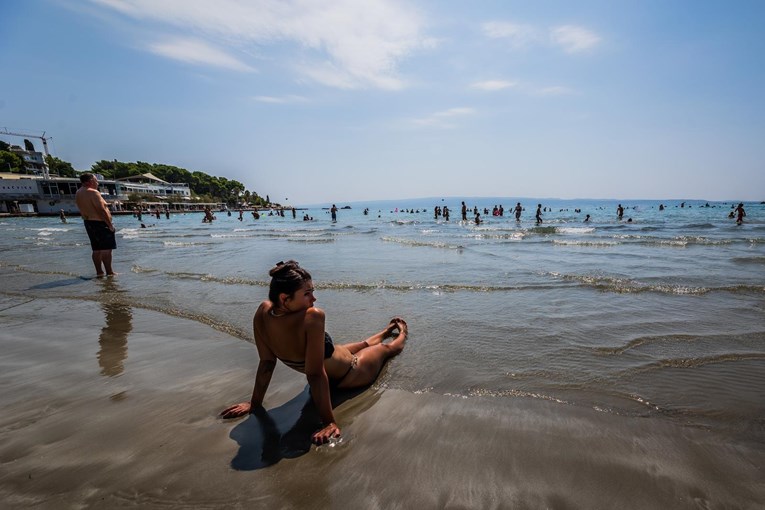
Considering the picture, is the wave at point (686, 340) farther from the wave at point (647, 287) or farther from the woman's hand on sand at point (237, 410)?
the woman's hand on sand at point (237, 410)

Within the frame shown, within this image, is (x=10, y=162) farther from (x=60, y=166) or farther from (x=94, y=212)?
(x=94, y=212)

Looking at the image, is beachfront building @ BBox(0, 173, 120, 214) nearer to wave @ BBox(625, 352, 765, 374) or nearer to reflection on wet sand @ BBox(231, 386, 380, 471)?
reflection on wet sand @ BBox(231, 386, 380, 471)

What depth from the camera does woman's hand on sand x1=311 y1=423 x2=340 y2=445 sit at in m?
2.64

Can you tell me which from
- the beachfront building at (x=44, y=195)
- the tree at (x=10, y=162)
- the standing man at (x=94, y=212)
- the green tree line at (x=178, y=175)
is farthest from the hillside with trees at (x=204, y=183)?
the standing man at (x=94, y=212)

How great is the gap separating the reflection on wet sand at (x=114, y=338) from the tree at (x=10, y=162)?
108m

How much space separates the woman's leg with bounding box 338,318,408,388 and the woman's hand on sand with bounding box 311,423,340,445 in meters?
0.71

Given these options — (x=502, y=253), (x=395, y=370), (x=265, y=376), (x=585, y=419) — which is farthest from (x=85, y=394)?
(x=502, y=253)

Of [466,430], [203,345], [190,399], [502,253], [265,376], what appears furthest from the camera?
[502,253]

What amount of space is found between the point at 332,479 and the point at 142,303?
608cm

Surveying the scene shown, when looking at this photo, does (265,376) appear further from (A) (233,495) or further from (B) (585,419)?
(B) (585,419)

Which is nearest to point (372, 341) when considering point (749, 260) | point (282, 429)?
point (282, 429)

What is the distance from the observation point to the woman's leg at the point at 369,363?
3514mm

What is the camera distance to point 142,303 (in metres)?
6.71

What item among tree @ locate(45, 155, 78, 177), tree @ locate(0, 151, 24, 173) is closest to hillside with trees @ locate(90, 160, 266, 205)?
tree @ locate(45, 155, 78, 177)
